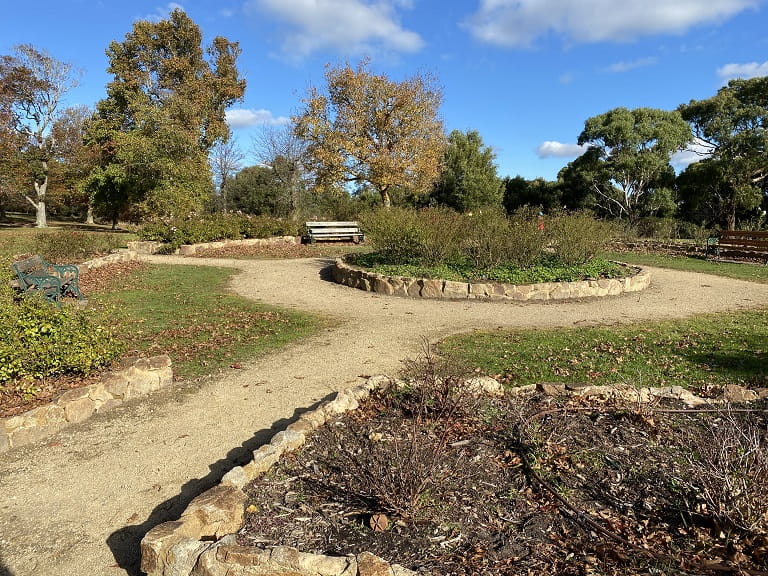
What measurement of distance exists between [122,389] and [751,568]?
468 cm

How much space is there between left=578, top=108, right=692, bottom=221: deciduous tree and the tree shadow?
83.6 feet

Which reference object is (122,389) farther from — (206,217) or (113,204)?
(113,204)

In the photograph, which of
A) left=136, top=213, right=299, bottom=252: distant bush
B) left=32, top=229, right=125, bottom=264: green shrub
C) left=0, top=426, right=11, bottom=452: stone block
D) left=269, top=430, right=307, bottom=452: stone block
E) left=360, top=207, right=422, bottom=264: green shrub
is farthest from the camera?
left=136, top=213, right=299, bottom=252: distant bush

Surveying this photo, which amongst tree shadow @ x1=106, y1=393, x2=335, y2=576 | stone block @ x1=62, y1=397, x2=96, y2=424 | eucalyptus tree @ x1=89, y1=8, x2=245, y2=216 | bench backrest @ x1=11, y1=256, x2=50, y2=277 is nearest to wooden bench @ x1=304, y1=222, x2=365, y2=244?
eucalyptus tree @ x1=89, y1=8, x2=245, y2=216

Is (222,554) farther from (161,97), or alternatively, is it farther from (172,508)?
(161,97)

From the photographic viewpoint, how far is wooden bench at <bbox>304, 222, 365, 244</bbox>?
1992cm

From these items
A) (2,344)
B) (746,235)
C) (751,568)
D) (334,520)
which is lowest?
(334,520)

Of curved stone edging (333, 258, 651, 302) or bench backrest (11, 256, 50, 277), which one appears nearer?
bench backrest (11, 256, 50, 277)

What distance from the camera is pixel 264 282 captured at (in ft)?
36.0

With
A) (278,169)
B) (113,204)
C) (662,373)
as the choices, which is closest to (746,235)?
(662,373)

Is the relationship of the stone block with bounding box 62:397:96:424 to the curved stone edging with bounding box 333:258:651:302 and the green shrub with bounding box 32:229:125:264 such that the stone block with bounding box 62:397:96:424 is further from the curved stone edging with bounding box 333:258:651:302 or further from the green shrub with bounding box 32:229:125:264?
the green shrub with bounding box 32:229:125:264

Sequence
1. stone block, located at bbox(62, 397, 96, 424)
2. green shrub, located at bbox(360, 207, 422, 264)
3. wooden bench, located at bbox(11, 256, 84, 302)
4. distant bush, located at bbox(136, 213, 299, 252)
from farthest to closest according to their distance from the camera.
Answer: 1. distant bush, located at bbox(136, 213, 299, 252)
2. green shrub, located at bbox(360, 207, 422, 264)
3. wooden bench, located at bbox(11, 256, 84, 302)
4. stone block, located at bbox(62, 397, 96, 424)

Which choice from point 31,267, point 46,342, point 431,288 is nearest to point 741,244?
point 431,288

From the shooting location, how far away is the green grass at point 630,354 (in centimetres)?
473
